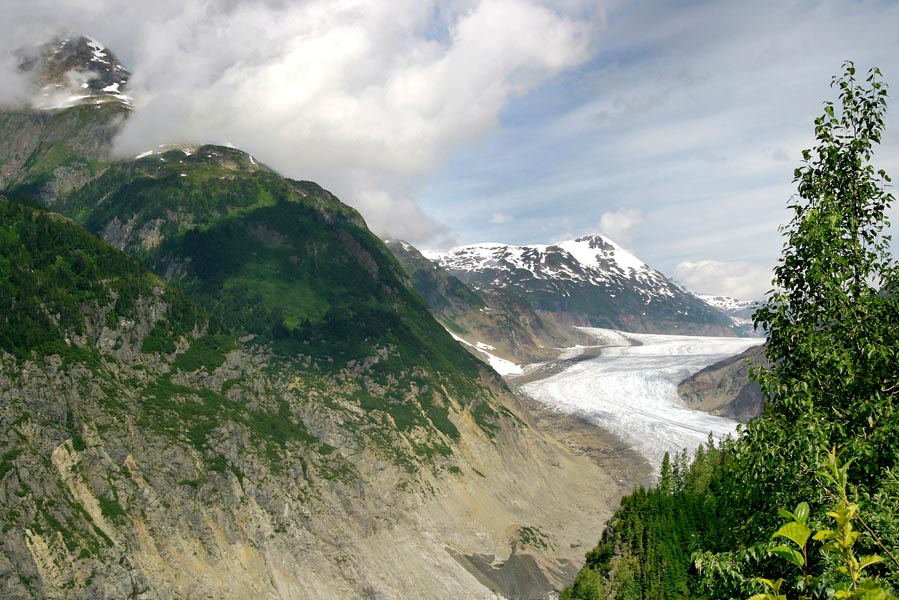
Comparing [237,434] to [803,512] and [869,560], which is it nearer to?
[803,512]

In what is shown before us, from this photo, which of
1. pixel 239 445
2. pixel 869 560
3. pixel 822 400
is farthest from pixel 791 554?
pixel 239 445

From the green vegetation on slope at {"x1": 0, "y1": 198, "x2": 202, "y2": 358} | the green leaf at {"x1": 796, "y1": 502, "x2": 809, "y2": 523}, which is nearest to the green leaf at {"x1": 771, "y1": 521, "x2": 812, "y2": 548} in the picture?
the green leaf at {"x1": 796, "y1": 502, "x2": 809, "y2": 523}

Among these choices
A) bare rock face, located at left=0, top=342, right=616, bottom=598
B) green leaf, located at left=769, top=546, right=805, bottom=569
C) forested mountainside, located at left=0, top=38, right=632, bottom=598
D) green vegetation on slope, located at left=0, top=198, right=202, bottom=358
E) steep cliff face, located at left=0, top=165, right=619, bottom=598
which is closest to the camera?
green leaf, located at left=769, top=546, right=805, bottom=569

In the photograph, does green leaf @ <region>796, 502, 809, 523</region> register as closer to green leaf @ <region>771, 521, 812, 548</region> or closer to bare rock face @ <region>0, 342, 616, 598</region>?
green leaf @ <region>771, 521, 812, 548</region>

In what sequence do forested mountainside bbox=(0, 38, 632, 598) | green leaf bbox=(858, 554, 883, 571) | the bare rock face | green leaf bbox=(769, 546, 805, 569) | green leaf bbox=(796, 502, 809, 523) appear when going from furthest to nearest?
forested mountainside bbox=(0, 38, 632, 598)
the bare rock face
green leaf bbox=(796, 502, 809, 523)
green leaf bbox=(769, 546, 805, 569)
green leaf bbox=(858, 554, 883, 571)

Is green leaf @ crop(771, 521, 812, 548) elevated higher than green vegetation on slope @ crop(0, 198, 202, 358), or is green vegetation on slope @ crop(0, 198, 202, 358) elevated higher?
green vegetation on slope @ crop(0, 198, 202, 358)

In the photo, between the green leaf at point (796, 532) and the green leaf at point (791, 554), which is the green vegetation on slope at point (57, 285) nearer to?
the green leaf at point (791, 554)

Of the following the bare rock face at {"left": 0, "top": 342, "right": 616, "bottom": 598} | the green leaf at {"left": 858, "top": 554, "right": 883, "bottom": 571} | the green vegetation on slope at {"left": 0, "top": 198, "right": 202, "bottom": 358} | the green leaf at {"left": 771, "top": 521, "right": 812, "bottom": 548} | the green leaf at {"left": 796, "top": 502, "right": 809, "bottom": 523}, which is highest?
the green vegetation on slope at {"left": 0, "top": 198, "right": 202, "bottom": 358}

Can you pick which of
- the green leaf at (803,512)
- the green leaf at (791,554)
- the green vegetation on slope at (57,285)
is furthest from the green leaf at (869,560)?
the green vegetation on slope at (57,285)
